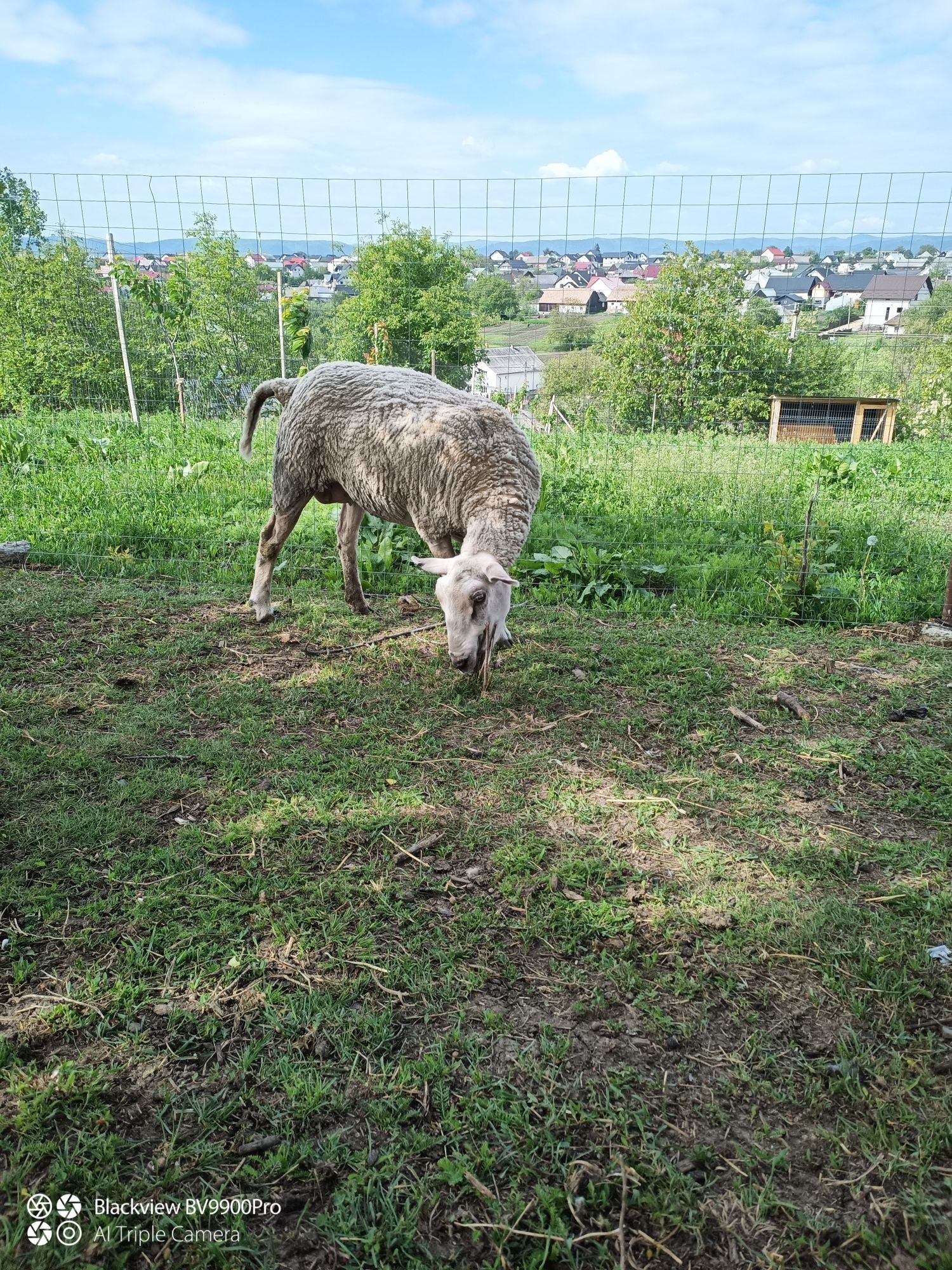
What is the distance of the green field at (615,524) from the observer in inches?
252

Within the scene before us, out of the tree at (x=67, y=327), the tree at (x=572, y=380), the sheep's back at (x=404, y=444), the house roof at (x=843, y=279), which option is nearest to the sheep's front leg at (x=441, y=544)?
the sheep's back at (x=404, y=444)

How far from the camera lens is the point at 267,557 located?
579 cm

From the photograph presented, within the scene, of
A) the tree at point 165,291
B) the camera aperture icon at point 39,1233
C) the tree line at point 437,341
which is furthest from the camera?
the tree at point 165,291

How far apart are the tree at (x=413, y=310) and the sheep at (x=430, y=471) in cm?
270

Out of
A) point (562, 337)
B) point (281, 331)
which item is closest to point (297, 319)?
point (281, 331)

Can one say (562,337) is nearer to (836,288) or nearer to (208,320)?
(836,288)

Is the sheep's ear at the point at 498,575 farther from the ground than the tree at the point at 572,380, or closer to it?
farther from the ground

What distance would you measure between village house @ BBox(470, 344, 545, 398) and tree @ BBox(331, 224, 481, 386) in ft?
0.81

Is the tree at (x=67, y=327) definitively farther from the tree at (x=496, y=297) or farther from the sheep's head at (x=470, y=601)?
the sheep's head at (x=470, y=601)

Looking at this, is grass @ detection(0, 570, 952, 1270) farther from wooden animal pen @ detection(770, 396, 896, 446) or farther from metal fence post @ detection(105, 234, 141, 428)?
wooden animal pen @ detection(770, 396, 896, 446)

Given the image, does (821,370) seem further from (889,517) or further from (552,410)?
(889,517)

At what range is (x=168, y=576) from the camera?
22.9 ft

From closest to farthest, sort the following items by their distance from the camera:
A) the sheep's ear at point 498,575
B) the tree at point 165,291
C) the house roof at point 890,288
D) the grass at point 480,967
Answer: the grass at point 480,967
the sheep's ear at point 498,575
the tree at point 165,291
the house roof at point 890,288

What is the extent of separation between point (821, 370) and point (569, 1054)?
21.1m
